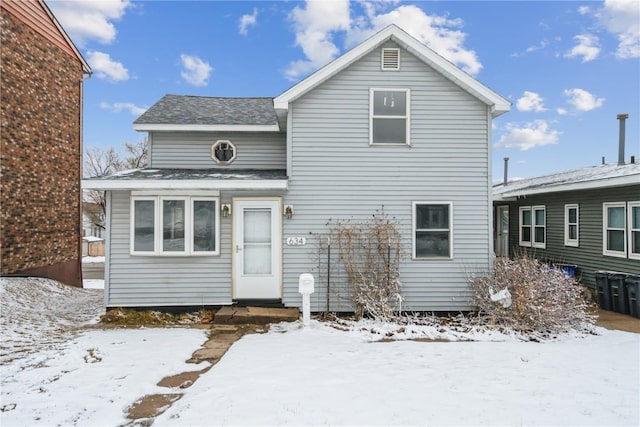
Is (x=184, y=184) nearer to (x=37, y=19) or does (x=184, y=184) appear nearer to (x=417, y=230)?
(x=417, y=230)

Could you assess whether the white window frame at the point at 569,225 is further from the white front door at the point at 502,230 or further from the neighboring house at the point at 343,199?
the neighboring house at the point at 343,199

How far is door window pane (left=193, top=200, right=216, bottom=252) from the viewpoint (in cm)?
Answer: 764

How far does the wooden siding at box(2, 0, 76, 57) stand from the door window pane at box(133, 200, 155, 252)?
7.49 meters

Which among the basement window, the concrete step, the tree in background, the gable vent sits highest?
the tree in background

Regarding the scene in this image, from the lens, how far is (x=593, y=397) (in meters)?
4.09

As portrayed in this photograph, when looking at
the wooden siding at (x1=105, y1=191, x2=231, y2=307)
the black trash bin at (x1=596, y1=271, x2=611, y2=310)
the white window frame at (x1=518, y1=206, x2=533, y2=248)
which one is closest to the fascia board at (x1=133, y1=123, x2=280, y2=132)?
the wooden siding at (x1=105, y1=191, x2=231, y2=307)

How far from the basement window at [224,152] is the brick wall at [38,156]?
596 cm

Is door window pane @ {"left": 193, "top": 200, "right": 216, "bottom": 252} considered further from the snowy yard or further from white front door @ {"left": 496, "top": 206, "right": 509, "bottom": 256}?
white front door @ {"left": 496, "top": 206, "right": 509, "bottom": 256}

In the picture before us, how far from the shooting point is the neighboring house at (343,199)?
7.56 meters

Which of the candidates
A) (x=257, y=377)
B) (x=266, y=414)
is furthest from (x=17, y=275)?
(x=266, y=414)

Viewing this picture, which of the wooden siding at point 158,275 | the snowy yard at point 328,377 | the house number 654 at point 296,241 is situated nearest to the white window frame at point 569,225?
the snowy yard at point 328,377

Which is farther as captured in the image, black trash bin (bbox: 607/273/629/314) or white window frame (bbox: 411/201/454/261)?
black trash bin (bbox: 607/273/629/314)

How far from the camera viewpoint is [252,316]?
23.2 ft

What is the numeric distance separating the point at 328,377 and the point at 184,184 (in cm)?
465
